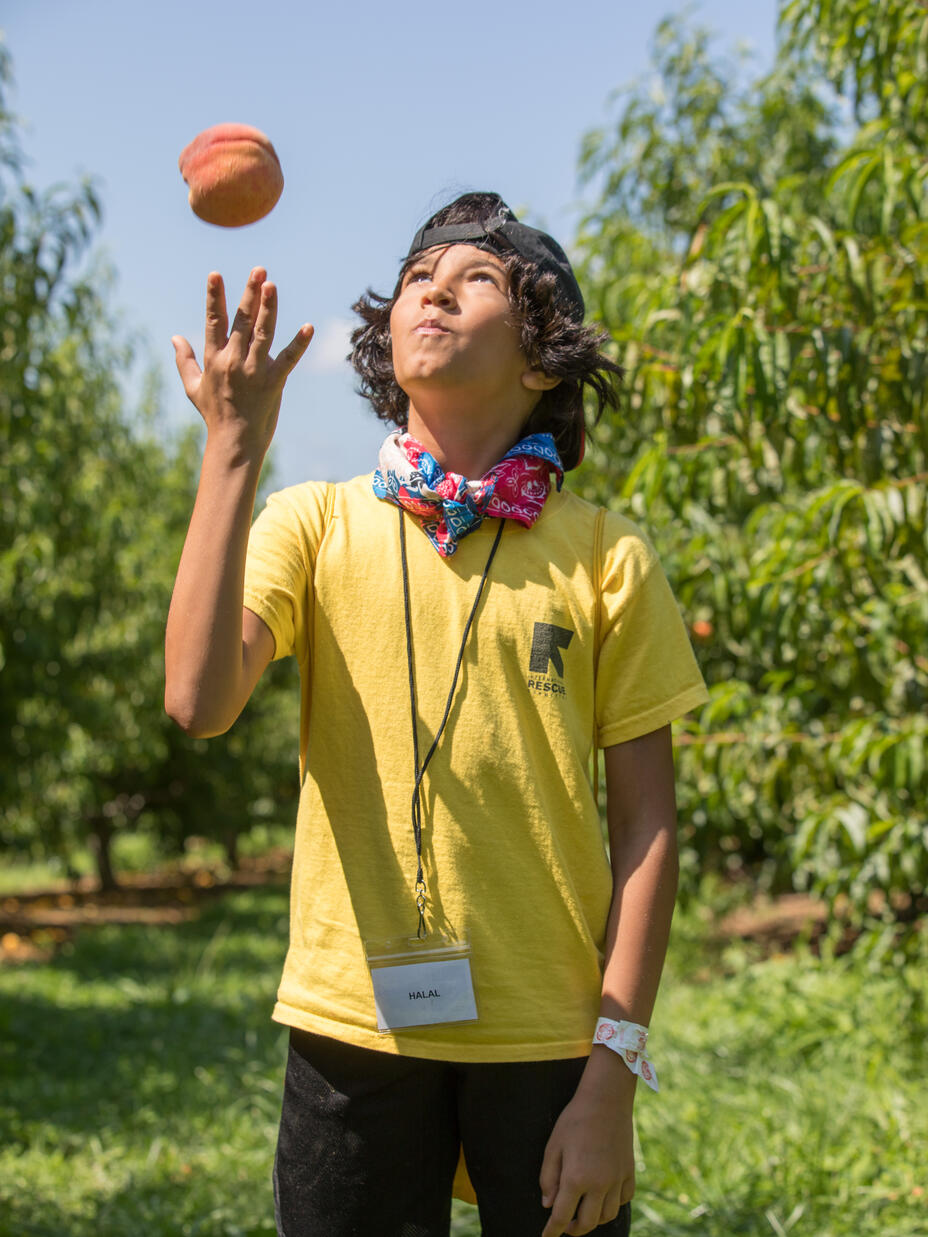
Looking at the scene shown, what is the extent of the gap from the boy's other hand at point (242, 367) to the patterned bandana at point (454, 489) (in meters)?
0.26

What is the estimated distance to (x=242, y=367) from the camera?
1207 mm

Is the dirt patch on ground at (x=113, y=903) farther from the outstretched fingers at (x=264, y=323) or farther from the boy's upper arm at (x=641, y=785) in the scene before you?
the outstretched fingers at (x=264, y=323)

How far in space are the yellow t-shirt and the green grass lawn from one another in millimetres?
1615

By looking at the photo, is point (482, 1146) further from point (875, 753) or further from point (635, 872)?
point (875, 753)

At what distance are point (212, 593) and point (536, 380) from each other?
60 cm

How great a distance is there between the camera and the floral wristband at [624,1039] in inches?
52.0

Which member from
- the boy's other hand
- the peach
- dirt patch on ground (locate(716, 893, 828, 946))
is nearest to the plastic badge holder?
the boy's other hand

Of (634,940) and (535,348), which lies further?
(535,348)

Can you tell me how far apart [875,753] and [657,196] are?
3150mm

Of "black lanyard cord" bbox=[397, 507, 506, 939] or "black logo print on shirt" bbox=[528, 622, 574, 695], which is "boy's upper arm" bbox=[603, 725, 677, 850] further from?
"black lanyard cord" bbox=[397, 507, 506, 939]

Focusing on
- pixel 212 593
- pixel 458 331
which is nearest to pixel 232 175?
pixel 458 331

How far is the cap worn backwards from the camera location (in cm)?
157

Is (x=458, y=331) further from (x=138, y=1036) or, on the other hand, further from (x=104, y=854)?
(x=104, y=854)

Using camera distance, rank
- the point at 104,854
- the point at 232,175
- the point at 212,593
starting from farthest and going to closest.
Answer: the point at 104,854 → the point at 232,175 → the point at 212,593
